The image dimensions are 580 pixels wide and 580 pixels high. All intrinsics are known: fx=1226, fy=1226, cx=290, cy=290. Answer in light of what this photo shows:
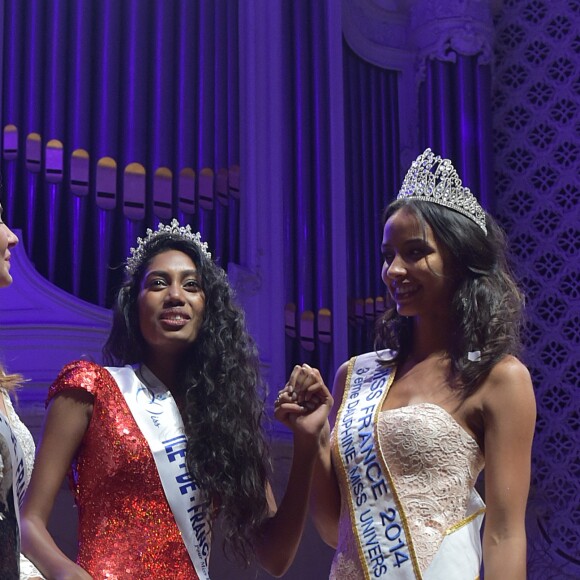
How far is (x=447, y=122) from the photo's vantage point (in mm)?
5500

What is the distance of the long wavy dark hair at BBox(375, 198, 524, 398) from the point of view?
246cm

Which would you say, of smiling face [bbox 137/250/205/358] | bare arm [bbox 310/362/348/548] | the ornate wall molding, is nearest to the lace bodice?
bare arm [bbox 310/362/348/548]

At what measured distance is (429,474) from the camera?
94.9 inches

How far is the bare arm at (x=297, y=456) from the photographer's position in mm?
2463

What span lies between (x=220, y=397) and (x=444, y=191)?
2.16 ft

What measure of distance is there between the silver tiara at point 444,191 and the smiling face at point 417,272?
90 millimetres

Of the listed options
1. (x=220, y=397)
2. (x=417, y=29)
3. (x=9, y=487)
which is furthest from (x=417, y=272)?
(x=417, y=29)

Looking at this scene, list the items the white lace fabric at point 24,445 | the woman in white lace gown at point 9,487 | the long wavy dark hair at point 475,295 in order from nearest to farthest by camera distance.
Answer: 1. the woman in white lace gown at point 9,487
2. the white lace fabric at point 24,445
3. the long wavy dark hair at point 475,295

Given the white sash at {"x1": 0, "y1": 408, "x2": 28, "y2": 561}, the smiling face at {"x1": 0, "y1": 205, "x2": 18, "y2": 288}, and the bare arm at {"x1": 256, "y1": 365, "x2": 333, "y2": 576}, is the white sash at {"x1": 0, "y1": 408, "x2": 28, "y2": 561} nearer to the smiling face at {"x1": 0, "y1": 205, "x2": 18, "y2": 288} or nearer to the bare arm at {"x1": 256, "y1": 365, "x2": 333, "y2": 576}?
the smiling face at {"x1": 0, "y1": 205, "x2": 18, "y2": 288}

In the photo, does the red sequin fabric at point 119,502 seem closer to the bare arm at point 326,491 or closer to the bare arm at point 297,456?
the bare arm at point 297,456

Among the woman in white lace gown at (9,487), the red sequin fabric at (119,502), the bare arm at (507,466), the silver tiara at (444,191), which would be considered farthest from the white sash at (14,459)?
the silver tiara at (444,191)

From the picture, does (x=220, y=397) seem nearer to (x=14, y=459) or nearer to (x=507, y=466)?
(x=507, y=466)

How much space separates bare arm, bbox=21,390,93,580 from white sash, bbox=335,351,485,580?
540mm

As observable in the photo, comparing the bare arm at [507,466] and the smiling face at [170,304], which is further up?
the smiling face at [170,304]
